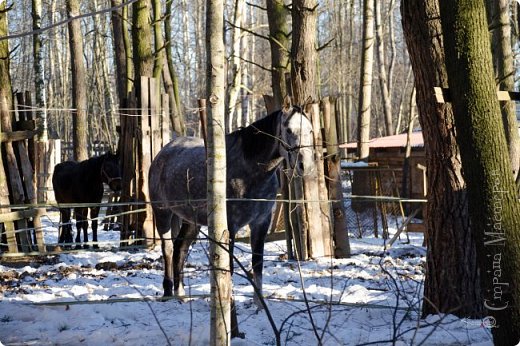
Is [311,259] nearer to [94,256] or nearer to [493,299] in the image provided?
[94,256]

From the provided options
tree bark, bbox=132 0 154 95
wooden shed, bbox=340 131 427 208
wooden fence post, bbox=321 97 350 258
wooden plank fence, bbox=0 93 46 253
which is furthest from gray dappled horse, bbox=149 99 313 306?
wooden shed, bbox=340 131 427 208

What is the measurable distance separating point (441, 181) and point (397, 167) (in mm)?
16572

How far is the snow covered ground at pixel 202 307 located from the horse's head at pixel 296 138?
1.07m

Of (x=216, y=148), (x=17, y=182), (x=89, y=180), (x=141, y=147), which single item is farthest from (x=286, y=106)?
(x=89, y=180)

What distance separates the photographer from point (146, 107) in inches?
501

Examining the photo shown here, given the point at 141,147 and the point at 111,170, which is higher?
the point at 141,147

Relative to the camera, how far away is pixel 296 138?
6.91 metres

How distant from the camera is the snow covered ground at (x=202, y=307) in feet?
18.3

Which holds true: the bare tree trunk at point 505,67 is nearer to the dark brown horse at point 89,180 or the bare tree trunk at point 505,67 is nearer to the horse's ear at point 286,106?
the horse's ear at point 286,106

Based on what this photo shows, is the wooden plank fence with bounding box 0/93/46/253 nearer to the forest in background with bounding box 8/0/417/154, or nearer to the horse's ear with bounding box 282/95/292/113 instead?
the horse's ear with bounding box 282/95/292/113

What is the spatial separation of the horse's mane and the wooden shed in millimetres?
→ 9834

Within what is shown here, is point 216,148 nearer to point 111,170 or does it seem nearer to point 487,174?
point 487,174

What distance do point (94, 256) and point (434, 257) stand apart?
676 centimetres

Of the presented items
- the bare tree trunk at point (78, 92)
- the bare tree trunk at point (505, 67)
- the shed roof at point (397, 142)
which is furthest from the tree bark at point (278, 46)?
the shed roof at point (397, 142)
